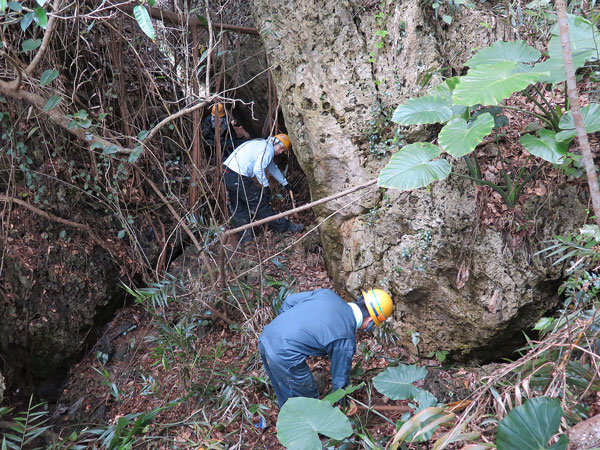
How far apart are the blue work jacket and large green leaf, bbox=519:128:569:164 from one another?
1468 mm

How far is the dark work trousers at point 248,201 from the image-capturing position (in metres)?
4.93

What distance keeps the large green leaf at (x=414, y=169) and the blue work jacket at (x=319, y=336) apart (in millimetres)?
862

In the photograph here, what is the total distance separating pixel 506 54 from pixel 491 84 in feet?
2.45

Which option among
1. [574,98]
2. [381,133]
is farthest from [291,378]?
[574,98]

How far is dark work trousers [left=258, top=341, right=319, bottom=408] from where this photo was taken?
3.01 meters

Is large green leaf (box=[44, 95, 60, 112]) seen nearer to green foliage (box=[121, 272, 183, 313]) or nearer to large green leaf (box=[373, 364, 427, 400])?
green foliage (box=[121, 272, 183, 313])

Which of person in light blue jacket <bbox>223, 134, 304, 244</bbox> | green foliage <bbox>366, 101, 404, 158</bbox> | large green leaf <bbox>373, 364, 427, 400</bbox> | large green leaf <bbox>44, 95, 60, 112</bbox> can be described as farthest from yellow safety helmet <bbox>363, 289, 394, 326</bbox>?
large green leaf <bbox>44, 95, 60, 112</bbox>

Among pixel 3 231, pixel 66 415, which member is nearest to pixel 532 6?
pixel 3 231

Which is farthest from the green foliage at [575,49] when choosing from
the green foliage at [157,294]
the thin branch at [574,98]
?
the green foliage at [157,294]

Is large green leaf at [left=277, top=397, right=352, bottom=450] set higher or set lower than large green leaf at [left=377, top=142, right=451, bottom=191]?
lower

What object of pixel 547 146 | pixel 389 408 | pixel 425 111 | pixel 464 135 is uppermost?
pixel 425 111

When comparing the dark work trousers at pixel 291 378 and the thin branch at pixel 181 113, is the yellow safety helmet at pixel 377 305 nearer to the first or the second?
the dark work trousers at pixel 291 378

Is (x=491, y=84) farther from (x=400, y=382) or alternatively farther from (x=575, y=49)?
(x=400, y=382)

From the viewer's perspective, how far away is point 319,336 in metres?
2.88
